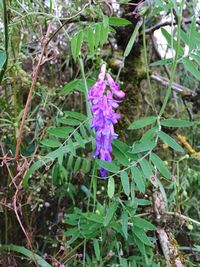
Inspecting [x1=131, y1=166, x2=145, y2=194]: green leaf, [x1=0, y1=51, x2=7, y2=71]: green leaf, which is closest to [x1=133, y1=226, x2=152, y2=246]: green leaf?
[x1=131, y1=166, x2=145, y2=194]: green leaf

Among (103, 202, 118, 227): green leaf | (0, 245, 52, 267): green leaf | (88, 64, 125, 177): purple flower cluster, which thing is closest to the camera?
(88, 64, 125, 177): purple flower cluster

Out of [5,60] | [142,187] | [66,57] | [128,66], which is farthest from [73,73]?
[142,187]

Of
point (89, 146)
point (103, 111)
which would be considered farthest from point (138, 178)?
point (89, 146)

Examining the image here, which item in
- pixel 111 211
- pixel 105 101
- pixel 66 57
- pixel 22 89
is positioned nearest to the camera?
pixel 105 101

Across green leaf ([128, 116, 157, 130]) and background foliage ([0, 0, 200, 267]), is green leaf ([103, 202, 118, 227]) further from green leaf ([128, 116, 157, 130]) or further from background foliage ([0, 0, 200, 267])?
green leaf ([128, 116, 157, 130])

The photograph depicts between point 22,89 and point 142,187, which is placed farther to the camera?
point 22,89

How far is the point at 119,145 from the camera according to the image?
2.89ft

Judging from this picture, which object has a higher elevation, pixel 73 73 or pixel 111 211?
pixel 73 73

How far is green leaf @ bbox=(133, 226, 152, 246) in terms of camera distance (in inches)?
35.9

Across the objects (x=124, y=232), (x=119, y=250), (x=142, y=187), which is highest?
(x=142, y=187)

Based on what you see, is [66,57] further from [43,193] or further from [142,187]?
[142,187]

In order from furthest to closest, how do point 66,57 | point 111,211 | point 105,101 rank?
point 66,57 → point 111,211 → point 105,101

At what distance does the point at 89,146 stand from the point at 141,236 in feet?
1.62

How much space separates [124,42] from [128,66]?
7cm
